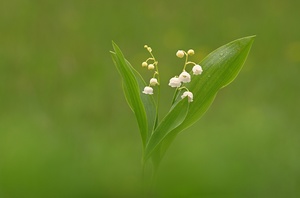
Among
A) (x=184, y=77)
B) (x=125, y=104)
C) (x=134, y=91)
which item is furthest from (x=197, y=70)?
(x=125, y=104)

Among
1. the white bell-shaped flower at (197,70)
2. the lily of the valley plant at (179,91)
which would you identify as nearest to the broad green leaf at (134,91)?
the lily of the valley plant at (179,91)

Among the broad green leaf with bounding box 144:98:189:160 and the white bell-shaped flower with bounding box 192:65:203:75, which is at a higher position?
the white bell-shaped flower with bounding box 192:65:203:75

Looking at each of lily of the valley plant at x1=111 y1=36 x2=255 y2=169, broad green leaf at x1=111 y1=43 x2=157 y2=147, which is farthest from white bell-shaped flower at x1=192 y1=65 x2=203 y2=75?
broad green leaf at x1=111 y1=43 x2=157 y2=147

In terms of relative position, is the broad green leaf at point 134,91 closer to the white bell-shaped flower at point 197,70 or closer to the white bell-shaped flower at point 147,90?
the white bell-shaped flower at point 147,90

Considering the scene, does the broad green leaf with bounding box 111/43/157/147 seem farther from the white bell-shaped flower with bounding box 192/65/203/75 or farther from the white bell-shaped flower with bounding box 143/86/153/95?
the white bell-shaped flower with bounding box 192/65/203/75

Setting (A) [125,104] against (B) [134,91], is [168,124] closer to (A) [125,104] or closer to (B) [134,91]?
(B) [134,91]

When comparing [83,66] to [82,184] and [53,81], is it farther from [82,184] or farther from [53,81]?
[82,184]
